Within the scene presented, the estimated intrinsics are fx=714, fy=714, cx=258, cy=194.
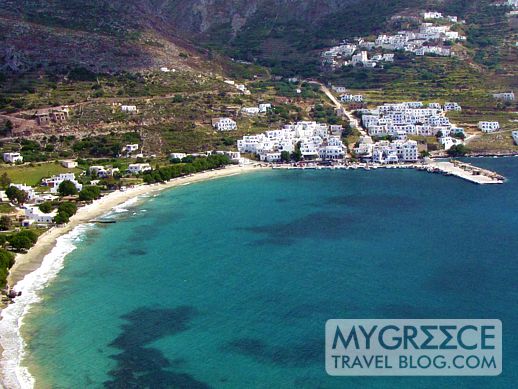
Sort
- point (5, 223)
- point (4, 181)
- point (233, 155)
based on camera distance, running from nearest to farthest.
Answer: point (5, 223) → point (4, 181) → point (233, 155)

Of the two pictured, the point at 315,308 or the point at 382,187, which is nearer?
the point at 315,308

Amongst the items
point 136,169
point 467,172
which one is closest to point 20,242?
point 136,169

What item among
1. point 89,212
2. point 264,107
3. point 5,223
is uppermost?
point 264,107

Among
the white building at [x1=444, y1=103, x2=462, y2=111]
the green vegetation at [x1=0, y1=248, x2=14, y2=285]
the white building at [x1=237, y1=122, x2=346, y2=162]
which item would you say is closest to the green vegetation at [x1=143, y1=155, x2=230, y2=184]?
the white building at [x1=237, y1=122, x2=346, y2=162]

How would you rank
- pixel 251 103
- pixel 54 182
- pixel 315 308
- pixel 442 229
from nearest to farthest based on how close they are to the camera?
pixel 315 308
pixel 442 229
pixel 54 182
pixel 251 103

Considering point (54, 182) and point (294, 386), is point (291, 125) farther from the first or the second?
point (294, 386)

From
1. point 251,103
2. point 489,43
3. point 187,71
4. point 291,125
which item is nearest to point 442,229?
point 291,125

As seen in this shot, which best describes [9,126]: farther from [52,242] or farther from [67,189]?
[52,242]

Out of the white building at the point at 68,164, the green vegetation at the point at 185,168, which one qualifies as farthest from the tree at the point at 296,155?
the white building at the point at 68,164
